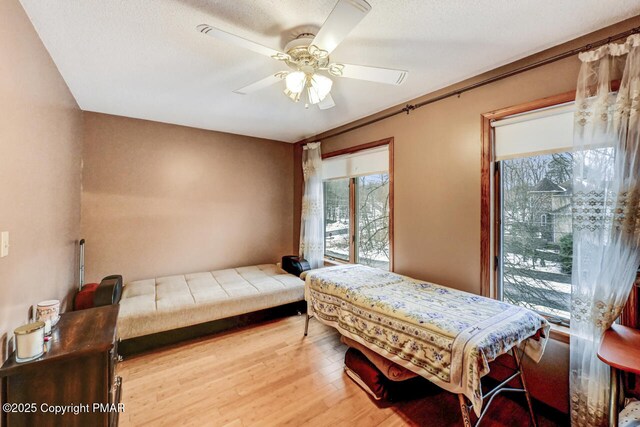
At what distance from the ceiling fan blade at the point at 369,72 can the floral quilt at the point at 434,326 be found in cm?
150

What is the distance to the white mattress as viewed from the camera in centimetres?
236

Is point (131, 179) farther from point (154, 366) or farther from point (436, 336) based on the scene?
point (436, 336)

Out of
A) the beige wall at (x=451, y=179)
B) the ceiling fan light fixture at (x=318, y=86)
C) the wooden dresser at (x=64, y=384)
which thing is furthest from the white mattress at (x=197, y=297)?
the ceiling fan light fixture at (x=318, y=86)

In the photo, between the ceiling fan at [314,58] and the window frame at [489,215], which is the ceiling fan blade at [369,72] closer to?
the ceiling fan at [314,58]

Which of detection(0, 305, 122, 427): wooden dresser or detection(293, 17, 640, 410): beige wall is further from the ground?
detection(293, 17, 640, 410): beige wall

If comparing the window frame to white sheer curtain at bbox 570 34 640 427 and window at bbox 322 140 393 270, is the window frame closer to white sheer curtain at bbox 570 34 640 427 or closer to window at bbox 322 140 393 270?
white sheer curtain at bbox 570 34 640 427

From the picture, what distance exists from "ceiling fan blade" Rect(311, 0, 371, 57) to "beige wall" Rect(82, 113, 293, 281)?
2792 mm

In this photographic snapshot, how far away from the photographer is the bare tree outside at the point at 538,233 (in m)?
1.79

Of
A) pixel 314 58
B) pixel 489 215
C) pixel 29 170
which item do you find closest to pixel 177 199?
pixel 29 170

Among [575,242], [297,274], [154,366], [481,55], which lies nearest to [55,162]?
[154,366]

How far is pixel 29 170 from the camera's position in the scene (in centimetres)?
149

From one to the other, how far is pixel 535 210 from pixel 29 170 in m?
3.29

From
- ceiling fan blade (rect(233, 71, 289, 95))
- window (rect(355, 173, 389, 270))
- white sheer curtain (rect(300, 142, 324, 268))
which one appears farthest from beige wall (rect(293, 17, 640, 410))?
ceiling fan blade (rect(233, 71, 289, 95))

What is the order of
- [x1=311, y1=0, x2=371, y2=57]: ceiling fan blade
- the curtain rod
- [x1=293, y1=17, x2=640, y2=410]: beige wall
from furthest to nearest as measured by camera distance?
[x1=293, y1=17, x2=640, y2=410]: beige wall, the curtain rod, [x1=311, y1=0, x2=371, y2=57]: ceiling fan blade
